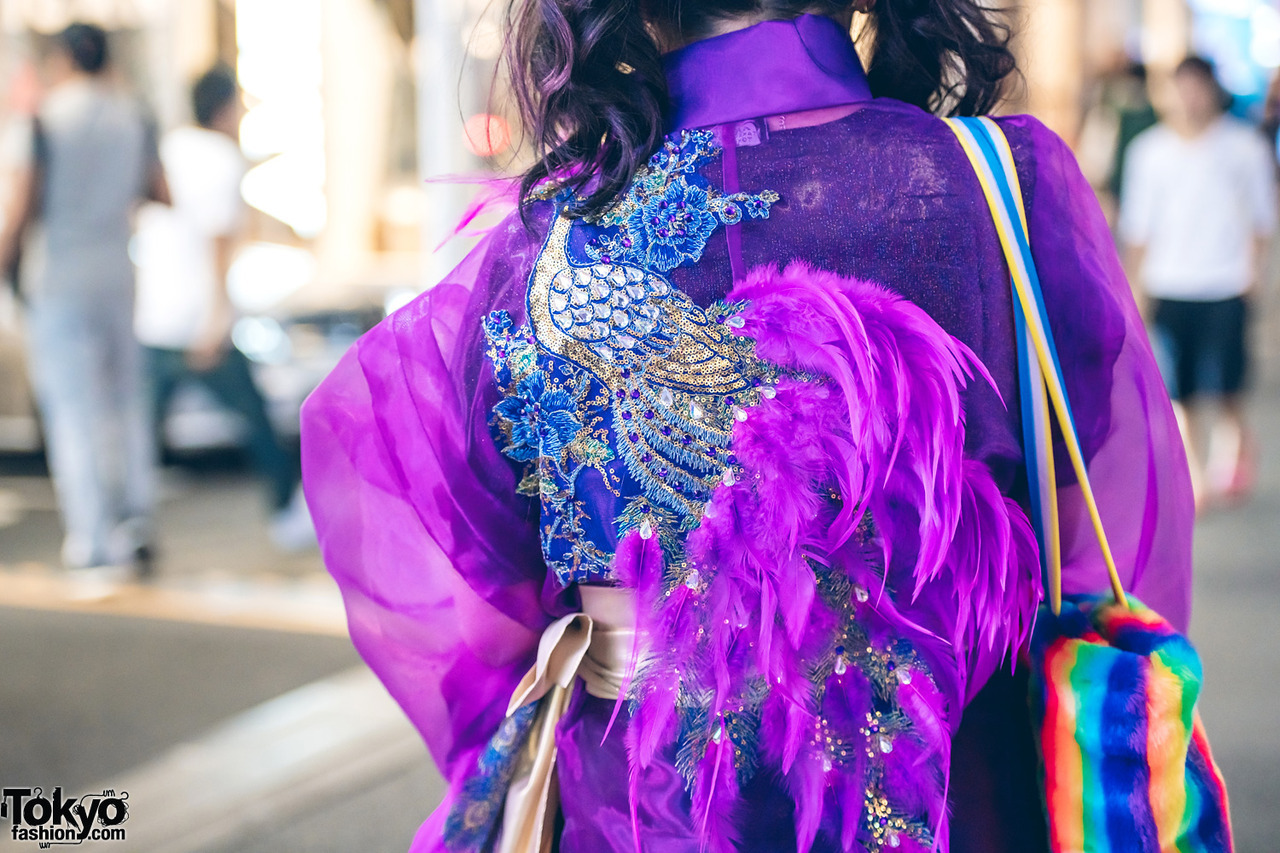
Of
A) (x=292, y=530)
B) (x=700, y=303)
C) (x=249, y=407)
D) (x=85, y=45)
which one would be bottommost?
(x=292, y=530)

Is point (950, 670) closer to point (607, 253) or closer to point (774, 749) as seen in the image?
point (774, 749)

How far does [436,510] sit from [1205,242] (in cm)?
549

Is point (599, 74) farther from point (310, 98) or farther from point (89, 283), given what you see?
point (310, 98)

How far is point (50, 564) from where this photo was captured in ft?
16.9

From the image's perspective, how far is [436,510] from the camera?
3.88 ft

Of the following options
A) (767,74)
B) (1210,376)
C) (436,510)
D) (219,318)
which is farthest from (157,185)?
(1210,376)

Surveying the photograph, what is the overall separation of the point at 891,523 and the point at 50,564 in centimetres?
506

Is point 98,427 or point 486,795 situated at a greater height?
point 486,795

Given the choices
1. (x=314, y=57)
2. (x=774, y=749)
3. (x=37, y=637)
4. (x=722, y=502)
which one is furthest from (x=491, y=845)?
(x=314, y=57)

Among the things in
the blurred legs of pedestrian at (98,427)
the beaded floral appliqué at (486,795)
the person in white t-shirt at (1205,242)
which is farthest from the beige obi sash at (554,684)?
the person in white t-shirt at (1205,242)

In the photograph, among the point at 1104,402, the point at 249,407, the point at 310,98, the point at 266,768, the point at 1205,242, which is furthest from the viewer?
the point at 310,98

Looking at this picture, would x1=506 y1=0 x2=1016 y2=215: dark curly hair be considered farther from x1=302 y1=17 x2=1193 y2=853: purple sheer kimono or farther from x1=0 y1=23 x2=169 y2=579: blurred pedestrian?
x1=0 y1=23 x2=169 y2=579: blurred pedestrian

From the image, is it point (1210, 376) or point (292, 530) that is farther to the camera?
point (1210, 376)

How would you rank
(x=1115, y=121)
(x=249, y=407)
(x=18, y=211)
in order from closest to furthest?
(x=18, y=211)
(x=249, y=407)
(x=1115, y=121)
